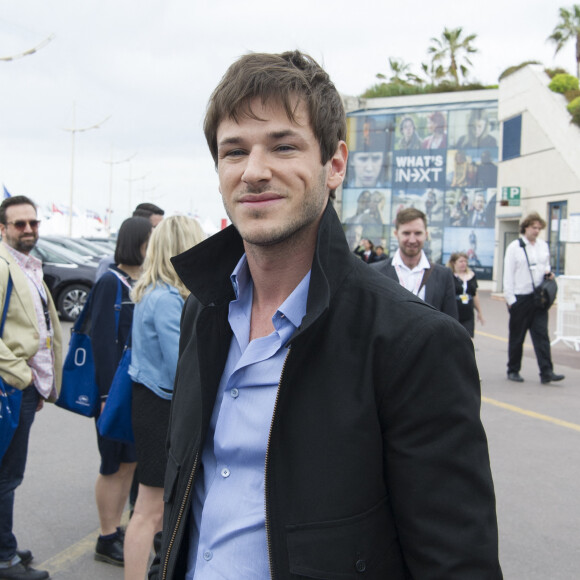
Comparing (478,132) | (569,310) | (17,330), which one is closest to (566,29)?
(478,132)

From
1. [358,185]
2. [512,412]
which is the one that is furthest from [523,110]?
[512,412]

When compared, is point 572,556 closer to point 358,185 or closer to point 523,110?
Result: point 523,110

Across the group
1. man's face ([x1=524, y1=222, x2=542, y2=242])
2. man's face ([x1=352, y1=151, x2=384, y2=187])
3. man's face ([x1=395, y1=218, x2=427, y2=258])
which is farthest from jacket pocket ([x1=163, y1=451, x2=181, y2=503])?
man's face ([x1=352, y1=151, x2=384, y2=187])

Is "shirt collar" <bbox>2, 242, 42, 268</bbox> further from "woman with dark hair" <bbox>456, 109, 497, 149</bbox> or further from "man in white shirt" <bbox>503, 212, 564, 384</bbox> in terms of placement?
"woman with dark hair" <bbox>456, 109, 497, 149</bbox>

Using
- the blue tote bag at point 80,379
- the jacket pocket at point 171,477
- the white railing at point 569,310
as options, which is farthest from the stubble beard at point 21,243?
the white railing at point 569,310

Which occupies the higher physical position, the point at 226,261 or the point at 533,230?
the point at 533,230

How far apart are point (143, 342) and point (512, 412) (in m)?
5.17

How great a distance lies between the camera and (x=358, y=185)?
38875 millimetres

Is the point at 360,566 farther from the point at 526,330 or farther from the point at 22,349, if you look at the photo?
Answer: the point at 526,330

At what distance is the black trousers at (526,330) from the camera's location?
359 inches

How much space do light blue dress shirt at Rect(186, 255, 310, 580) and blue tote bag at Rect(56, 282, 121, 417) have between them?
2.61 metres

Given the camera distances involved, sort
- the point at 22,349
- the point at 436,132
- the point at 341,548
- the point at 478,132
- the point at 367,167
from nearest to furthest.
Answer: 1. the point at 341,548
2. the point at 22,349
3. the point at 478,132
4. the point at 436,132
5. the point at 367,167

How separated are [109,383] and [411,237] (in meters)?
2.98

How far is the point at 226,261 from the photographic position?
1.89m
